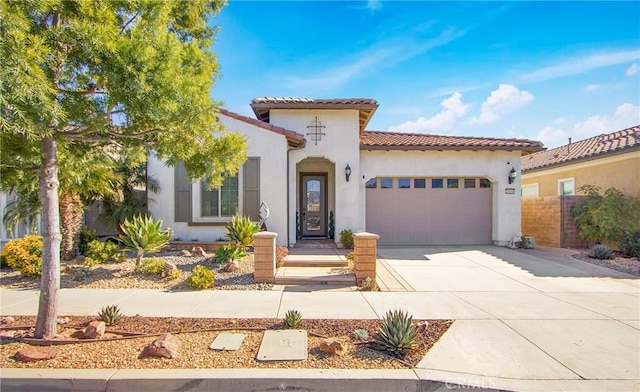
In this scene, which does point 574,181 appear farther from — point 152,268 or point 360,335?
point 152,268

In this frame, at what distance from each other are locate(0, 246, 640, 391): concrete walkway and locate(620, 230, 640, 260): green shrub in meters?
2.42

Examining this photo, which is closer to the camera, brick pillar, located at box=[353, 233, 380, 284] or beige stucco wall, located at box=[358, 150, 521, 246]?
brick pillar, located at box=[353, 233, 380, 284]

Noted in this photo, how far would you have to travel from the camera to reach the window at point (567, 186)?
48.2ft

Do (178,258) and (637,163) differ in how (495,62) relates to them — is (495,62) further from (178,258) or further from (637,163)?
(178,258)

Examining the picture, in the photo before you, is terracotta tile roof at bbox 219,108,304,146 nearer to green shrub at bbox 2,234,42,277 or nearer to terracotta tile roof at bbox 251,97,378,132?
terracotta tile roof at bbox 251,97,378,132

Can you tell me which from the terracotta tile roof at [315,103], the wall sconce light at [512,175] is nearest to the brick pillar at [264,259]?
the terracotta tile roof at [315,103]

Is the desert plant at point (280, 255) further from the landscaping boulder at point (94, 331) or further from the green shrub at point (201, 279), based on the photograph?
the landscaping boulder at point (94, 331)

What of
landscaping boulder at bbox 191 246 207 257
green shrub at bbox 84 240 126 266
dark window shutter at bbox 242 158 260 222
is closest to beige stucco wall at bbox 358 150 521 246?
dark window shutter at bbox 242 158 260 222

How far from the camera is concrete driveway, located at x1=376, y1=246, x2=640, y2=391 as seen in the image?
3.56 m

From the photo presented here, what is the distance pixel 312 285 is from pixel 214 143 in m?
3.72

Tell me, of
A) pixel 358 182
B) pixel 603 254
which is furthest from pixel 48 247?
pixel 603 254

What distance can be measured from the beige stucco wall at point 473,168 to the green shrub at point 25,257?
991cm

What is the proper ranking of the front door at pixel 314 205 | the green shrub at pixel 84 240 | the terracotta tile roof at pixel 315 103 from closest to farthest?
the green shrub at pixel 84 240
the terracotta tile roof at pixel 315 103
the front door at pixel 314 205

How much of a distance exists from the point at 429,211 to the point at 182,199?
8785 millimetres
